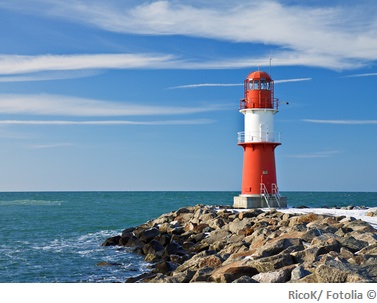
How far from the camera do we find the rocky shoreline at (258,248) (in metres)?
8.77

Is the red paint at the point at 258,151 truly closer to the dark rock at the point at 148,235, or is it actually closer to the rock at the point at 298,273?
the dark rock at the point at 148,235

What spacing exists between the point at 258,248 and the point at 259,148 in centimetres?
1078

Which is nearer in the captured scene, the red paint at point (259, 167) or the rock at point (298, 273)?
the rock at point (298, 273)

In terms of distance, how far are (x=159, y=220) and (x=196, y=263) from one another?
1165cm

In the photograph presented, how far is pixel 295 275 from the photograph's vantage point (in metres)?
8.66

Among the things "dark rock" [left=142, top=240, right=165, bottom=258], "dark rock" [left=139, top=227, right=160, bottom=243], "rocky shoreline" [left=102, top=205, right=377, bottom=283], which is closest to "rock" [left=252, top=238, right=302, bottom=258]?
"rocky shoreline" [left=102, top=205, right=377, bottom=283]

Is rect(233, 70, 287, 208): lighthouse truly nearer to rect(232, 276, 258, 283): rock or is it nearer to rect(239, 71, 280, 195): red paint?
rect(239, 71, 280, 195): red paint

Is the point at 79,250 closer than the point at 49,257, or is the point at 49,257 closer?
the point at 49,257

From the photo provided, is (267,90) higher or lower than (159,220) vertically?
higher

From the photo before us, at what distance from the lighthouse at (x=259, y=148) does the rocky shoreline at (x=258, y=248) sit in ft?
5.77

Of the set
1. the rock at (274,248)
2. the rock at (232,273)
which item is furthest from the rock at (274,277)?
the rock at (274,248)
